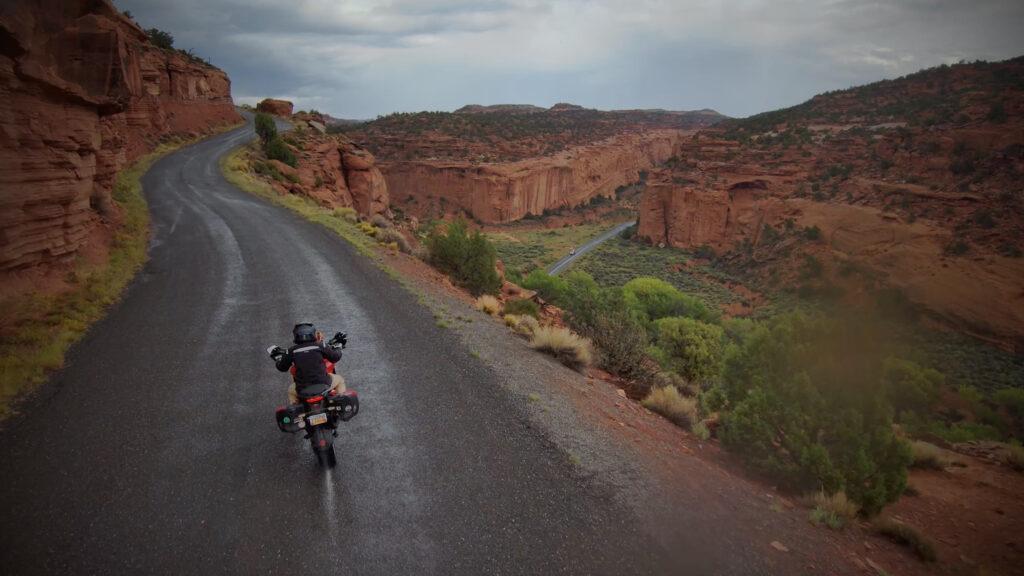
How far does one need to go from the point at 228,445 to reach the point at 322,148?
3182 centimetres

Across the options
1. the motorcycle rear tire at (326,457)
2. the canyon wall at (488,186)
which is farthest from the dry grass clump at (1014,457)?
the canyon wall at (488,186)

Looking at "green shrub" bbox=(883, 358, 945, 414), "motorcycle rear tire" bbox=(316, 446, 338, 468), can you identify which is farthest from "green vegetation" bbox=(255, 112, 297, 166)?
"green shrub" bbox=(883, 358, 945, 414)

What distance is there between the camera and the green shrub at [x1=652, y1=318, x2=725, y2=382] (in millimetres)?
15844

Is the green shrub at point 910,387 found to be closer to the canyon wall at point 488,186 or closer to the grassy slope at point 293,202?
the grassy slope at point 293,202

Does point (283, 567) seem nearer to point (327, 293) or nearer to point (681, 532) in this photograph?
point (681, 532)

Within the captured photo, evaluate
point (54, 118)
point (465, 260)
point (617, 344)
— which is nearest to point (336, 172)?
point (465, 260)

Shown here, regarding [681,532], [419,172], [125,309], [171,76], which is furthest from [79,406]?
[419,172]

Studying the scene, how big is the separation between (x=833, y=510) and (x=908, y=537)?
32.2 inches

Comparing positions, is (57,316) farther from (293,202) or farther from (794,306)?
(794,306)

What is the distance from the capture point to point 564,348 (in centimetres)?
916

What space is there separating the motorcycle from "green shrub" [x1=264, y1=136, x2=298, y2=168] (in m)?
28.6

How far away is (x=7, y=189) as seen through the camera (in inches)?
303

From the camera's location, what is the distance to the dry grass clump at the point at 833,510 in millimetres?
5301

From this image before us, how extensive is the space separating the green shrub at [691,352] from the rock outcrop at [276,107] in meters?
44.6
